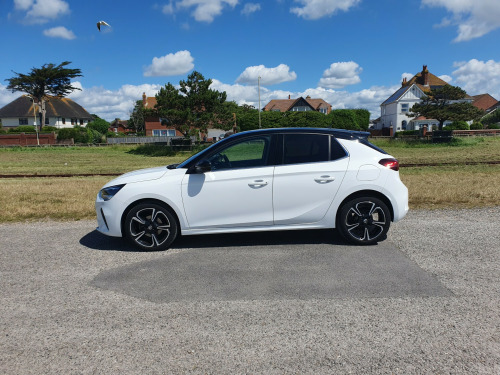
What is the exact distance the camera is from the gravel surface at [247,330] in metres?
2.87

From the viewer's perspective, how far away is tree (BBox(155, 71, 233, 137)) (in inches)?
1628

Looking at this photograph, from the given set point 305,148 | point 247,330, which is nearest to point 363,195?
point 305,148

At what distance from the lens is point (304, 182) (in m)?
5.55

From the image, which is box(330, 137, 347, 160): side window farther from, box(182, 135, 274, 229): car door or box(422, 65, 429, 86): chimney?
box(422, 65, 429, 86): chimney

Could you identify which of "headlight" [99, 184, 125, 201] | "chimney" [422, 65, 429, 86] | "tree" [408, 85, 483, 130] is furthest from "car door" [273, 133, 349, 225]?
"chimney" [422, 65, 429, 86]

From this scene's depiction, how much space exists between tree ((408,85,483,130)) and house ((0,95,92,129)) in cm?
6630

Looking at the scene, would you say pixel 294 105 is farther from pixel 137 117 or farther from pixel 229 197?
pixel 229 197

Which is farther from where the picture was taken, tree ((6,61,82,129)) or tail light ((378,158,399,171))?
tree ((6,61,82,129))

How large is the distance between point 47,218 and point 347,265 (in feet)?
19.8

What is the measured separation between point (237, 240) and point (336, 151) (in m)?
1.99

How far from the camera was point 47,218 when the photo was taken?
789 cm

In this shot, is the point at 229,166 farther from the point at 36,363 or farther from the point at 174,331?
the point at 36,363

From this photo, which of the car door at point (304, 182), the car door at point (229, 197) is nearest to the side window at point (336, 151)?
the car door at point (304, 182)

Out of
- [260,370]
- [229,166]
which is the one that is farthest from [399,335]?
[229,166]
